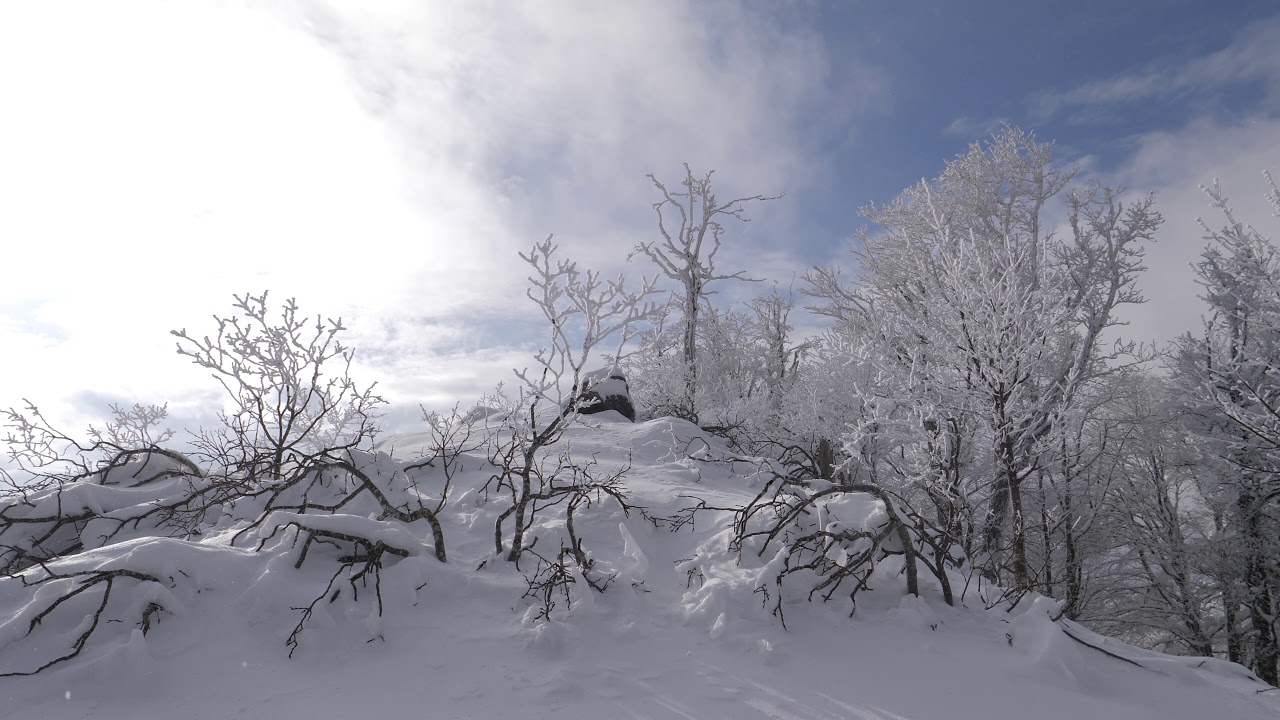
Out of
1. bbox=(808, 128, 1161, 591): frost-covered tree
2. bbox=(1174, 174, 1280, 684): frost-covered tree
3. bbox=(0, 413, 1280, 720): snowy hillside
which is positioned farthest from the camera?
bbox=(1174, 174, 1280, 684): frost-covered tree

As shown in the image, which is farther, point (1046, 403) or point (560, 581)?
point (1046, 403)

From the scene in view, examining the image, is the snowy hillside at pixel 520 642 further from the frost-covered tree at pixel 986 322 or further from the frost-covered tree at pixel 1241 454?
the frost-covered tree at pixel 1241 454

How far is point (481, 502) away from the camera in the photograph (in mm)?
6176

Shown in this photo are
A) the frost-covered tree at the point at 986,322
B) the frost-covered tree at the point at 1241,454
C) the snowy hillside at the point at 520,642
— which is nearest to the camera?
the snowy hillside at the point at 520,642

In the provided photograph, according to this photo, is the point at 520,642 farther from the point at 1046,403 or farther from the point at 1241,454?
the point at 1241,454

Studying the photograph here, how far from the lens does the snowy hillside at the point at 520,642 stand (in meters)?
3.33

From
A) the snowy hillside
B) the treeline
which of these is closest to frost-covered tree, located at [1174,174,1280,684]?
the treeline

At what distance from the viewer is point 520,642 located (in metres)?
3.95

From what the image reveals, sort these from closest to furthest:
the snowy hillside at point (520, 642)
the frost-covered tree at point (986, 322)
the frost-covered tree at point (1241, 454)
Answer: the snowy hillside at point (520, 642) → the frost-covered tree at point (986, 322) → the frost-covered tree at point (1241, 454)

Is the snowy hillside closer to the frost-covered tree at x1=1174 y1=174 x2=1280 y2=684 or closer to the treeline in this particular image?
the treeline

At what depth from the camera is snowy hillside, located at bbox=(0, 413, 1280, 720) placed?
10.9ft

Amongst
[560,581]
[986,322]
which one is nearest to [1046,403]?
[986,322]

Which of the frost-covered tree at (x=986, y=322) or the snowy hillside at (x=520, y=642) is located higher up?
the frost-covered tree at (x=986, y=322)

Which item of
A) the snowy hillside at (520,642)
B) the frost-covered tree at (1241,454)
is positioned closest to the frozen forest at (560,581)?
the snowy hillside at (520,642)
